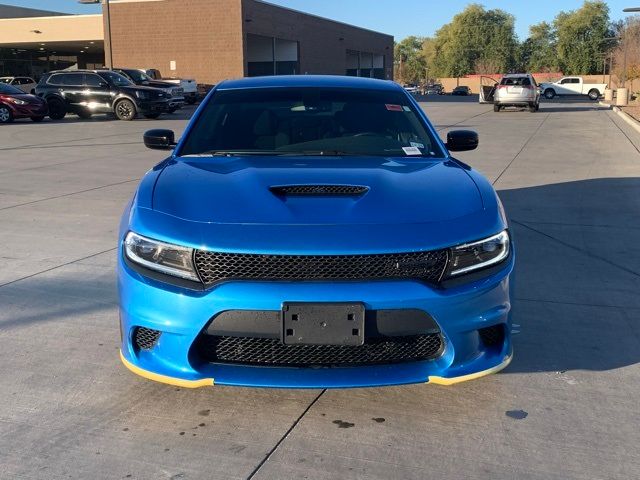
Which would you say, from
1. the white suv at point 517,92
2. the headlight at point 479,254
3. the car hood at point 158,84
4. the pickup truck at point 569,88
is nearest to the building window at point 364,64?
the pickup truck at point 569,88

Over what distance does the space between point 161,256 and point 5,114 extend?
23.6 meters

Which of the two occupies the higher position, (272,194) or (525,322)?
(272,194)

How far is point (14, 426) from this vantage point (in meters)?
3.14

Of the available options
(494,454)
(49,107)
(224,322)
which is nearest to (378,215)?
(224,322)

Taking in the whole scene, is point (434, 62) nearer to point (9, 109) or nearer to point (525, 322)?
point (9, 109)

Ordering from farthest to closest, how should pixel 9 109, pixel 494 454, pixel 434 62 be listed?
pixel 434 62 < pixel 9 109 < pixel 494 454

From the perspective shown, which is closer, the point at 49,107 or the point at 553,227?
the point at 553,227

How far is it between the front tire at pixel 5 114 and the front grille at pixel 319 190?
23346 mm

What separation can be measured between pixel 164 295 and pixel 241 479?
0.83m

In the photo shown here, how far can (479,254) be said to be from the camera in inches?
120

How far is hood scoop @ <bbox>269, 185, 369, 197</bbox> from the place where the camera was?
321 cm

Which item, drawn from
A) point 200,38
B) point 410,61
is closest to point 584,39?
point 410,61

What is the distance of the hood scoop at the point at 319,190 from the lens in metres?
3.21

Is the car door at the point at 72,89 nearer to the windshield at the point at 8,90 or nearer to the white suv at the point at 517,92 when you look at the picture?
the windshield at the point at 8,90
